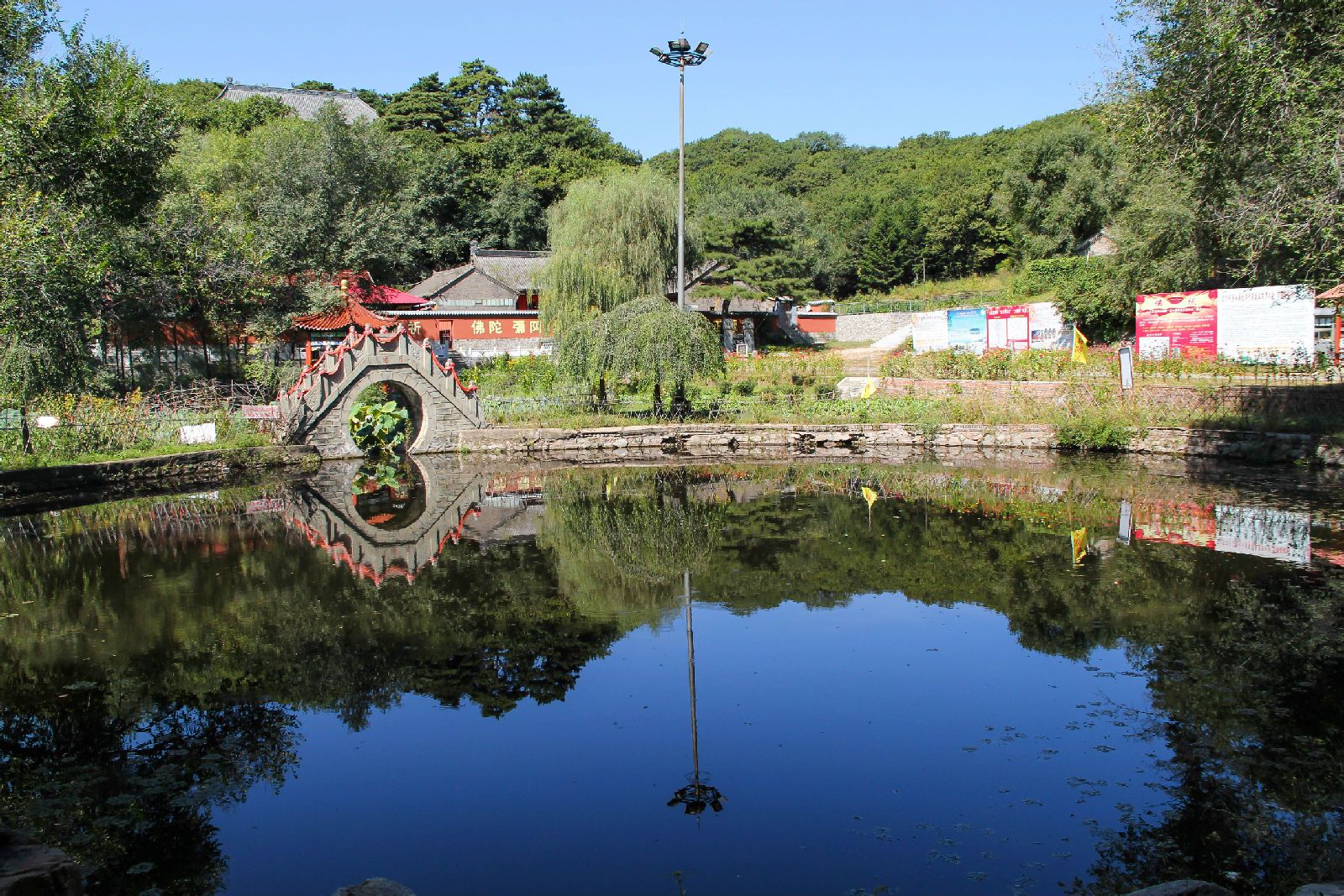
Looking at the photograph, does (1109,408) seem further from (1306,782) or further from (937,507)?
(1306,782)

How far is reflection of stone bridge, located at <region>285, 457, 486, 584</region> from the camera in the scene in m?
13.3

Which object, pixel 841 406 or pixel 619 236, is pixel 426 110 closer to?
pixel 619 236

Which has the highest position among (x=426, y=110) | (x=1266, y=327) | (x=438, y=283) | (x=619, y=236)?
(x=426, y=110)

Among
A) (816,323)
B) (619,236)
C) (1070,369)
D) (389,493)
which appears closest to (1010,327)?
(1070,369)

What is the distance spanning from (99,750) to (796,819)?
205 inches

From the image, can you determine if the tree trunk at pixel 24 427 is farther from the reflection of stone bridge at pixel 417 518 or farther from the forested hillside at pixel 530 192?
the reflection of stone bridge at pixel 417 518

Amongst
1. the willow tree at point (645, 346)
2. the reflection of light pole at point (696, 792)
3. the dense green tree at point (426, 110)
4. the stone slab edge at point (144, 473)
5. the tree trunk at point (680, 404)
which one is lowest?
the reflection of light pole at point (696, 792)

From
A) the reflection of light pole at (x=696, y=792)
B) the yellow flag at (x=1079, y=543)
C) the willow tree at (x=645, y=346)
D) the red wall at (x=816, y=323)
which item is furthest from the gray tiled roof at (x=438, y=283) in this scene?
the reflection of light pole at (x=696, y=792)

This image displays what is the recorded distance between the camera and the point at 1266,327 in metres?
23.5

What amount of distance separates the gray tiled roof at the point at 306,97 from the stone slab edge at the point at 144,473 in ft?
165

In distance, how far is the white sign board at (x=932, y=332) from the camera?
32562mm

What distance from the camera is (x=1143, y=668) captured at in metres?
8.50

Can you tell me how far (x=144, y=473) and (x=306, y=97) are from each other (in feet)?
188

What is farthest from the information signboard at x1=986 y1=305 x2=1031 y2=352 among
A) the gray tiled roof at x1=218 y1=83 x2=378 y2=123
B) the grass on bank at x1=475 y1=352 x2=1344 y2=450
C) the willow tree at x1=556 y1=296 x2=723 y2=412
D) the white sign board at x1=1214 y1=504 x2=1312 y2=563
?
the gray tiled roof at x1=218 y1=83 x2=378 y2=123
